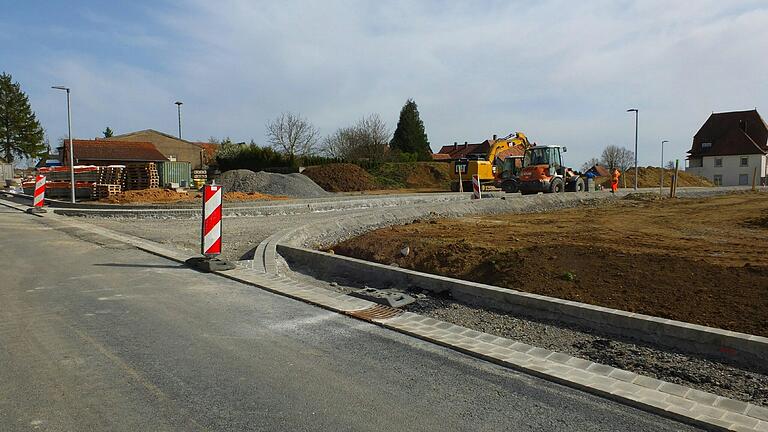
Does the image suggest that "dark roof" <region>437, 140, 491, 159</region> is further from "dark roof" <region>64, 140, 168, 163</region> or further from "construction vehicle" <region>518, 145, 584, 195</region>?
"construction vehicle" <region>518, 145, 584, 195</region>

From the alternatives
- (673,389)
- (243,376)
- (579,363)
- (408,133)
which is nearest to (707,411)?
(673,389)

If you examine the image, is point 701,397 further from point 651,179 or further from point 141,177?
point 651,179

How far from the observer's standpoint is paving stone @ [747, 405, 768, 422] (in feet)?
11.6

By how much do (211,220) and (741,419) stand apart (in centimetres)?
778

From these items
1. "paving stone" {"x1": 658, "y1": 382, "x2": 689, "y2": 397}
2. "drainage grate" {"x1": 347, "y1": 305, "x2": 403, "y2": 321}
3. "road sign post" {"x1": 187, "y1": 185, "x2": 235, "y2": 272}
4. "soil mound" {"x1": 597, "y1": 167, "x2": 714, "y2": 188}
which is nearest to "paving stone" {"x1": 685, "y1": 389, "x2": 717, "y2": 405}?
"paving stone" {"x1": 658, "y1": 382, "x2": 689, "y2": 397}

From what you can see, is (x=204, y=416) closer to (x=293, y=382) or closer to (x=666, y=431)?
(x=293, y=382)

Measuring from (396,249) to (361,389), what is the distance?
6.60 m

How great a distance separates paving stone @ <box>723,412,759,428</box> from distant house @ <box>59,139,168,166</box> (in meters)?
60.6

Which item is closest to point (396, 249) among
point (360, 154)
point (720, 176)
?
point (360, 154)

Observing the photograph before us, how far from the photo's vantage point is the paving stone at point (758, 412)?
3543 millimetres

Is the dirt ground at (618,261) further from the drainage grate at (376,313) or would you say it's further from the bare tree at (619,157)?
the bare tree at (619,157)

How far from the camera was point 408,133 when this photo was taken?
63.1 metres

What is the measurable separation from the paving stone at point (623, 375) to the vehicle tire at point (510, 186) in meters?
25.6

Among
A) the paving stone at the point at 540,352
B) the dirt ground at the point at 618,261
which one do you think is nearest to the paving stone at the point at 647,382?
the paving stone at the point at 540,352
